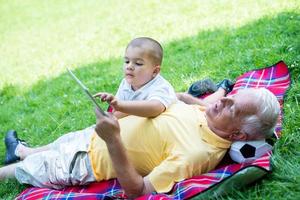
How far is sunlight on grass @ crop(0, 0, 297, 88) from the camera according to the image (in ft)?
27.7

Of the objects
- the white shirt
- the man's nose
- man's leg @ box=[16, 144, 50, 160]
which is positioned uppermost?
the white shirt

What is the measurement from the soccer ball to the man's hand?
0.90 meters

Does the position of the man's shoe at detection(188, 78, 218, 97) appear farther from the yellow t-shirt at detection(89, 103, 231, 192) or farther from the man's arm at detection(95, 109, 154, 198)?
the man's arm at detection(95, 109, 154, 198)

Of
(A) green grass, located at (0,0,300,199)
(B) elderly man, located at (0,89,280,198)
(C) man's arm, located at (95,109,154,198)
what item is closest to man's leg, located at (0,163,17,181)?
(A) green grass, located at (0,0,300,199)

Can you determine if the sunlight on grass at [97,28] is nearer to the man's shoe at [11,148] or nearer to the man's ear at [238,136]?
the man's shoe at [11,148]

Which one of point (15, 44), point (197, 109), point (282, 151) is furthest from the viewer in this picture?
point (15, 44)

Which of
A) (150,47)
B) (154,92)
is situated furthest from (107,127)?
(150,47)

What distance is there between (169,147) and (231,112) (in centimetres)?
51

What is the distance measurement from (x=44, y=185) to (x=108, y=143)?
108 cm

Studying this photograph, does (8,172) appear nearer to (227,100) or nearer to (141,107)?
(141,107)

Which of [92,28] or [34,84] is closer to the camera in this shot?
[34,84]

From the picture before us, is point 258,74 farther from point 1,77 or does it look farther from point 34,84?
point 1,77

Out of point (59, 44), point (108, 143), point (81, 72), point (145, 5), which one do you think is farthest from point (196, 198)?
point (145, 5)

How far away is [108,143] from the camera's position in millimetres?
3145
